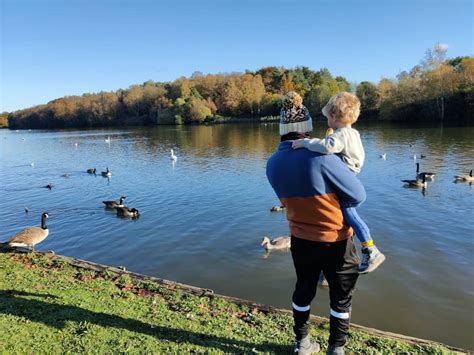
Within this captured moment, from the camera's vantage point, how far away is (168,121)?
120688mm

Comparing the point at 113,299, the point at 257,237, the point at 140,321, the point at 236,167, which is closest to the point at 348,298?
the point at 140,321

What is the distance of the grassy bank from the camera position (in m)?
5.09

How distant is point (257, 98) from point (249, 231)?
106m

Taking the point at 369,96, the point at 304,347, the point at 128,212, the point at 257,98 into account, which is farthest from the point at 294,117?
the point at 257,98

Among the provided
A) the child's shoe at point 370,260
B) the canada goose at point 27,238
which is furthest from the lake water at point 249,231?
the child's shoe at point 370,260

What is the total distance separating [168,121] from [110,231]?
356ft

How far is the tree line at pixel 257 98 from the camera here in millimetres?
68500

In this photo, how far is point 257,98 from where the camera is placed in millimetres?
116500

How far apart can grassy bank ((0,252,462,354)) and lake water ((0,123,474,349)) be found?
2392 mm

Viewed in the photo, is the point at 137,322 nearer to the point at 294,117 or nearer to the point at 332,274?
the point at 332,274

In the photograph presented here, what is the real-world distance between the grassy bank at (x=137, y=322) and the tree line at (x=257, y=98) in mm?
70831

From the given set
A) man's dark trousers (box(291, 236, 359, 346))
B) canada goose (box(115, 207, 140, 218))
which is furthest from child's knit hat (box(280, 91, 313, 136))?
canada goose (box(115, 207, 140, 218))

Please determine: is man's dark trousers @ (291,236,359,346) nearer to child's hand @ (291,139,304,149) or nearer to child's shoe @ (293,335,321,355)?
child's shoe @ (293,335,321,355)

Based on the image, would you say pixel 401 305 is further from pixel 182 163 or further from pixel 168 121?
pixel 168 121
